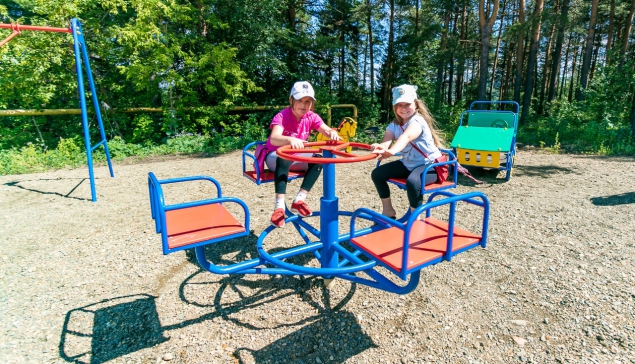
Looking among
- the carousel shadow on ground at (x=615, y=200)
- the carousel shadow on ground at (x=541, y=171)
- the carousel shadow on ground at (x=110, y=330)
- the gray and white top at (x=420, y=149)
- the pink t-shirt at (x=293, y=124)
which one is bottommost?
the carousel shadow on ground at (x=110, y=330)

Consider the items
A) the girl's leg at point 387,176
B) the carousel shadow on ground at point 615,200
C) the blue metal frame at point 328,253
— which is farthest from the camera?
the carousel shadow on ground at point 615,200

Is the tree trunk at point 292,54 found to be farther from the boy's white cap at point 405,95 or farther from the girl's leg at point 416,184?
the girl's leg at point 416,184

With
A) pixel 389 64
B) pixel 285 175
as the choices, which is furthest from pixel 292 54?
pixel 285 175

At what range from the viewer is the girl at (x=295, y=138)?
2.39 metres

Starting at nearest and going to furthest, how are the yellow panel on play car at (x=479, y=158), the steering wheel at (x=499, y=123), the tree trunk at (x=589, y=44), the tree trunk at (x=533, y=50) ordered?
1. the yellow panel on play car at (x=479, y=158)
2. the steering wheel at (x=499, y=123)
3. the tree trunk at (x=533, y=50)
4. the tree trunk at (x=589, y=44)

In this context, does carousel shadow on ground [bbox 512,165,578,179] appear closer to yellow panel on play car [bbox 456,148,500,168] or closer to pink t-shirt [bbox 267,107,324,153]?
yellow panel on play car [bbox 456,148,500,168]

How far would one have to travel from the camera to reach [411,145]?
107 inches

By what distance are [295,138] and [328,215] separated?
1.89ft

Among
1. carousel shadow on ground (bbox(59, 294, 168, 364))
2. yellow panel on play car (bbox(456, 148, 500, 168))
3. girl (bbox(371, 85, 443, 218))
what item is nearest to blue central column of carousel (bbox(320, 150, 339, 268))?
girl (bbox(371, 85, 443, 218))

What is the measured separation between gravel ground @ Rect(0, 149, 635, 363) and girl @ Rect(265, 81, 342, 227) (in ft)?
2.39

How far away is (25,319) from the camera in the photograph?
2.35 metres

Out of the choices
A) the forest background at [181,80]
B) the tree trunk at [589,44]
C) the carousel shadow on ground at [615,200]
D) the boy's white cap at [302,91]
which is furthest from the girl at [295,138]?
the tree trunk at [589,44]

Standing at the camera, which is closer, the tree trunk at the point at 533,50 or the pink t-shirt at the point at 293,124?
the pink t-shirt at the point at 293,124

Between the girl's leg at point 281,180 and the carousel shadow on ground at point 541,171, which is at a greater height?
the girl's leg at point 281,180
